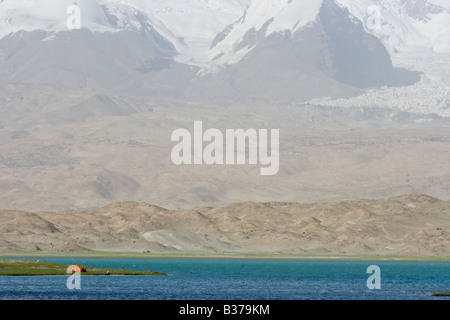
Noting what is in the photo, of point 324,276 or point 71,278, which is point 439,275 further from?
point 71,278

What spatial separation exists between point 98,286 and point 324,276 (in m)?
51.6

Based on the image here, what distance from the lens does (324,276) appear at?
572 ft
